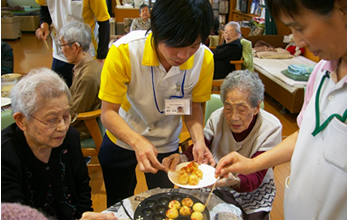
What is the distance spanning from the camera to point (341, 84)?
91 cm

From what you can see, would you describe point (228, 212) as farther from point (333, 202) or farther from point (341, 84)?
point (341, 84)

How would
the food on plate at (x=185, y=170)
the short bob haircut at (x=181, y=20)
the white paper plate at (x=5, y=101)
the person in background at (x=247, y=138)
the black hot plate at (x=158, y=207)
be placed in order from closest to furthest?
1. the short bob haircut at (x=181, y=20)
2. the black hot plate at (x=158, y=207)
3. the food on plate at (x=185, y=170)
4. the person in background at (x=247, y=138)
5. the white paper plate at (x=5, y=101)

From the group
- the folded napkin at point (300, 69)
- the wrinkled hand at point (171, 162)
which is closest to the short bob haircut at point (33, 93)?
the wrinkled hand at point (171, 162)

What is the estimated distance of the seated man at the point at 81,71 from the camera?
93.3 inches

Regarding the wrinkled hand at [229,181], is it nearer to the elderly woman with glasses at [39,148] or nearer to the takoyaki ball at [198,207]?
the takoyaki ball at [198,207]

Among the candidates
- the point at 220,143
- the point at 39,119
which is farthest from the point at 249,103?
the point at 39,119

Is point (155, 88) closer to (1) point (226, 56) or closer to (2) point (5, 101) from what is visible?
(2) point (5, 101)

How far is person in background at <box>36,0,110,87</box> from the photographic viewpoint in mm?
2846

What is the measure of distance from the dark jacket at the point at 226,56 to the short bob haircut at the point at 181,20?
10.7 ft

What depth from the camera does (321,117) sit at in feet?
3.17

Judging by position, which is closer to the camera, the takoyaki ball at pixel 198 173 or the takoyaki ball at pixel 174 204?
the takoyaki ball at pixel 174 204

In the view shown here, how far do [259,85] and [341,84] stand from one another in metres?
0.82

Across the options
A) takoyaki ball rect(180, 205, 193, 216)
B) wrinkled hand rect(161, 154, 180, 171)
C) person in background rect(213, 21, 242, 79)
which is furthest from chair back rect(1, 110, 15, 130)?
person in background rect(213, 21, 242, 79)

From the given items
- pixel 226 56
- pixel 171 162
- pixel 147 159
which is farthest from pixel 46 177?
pixel 226 56
